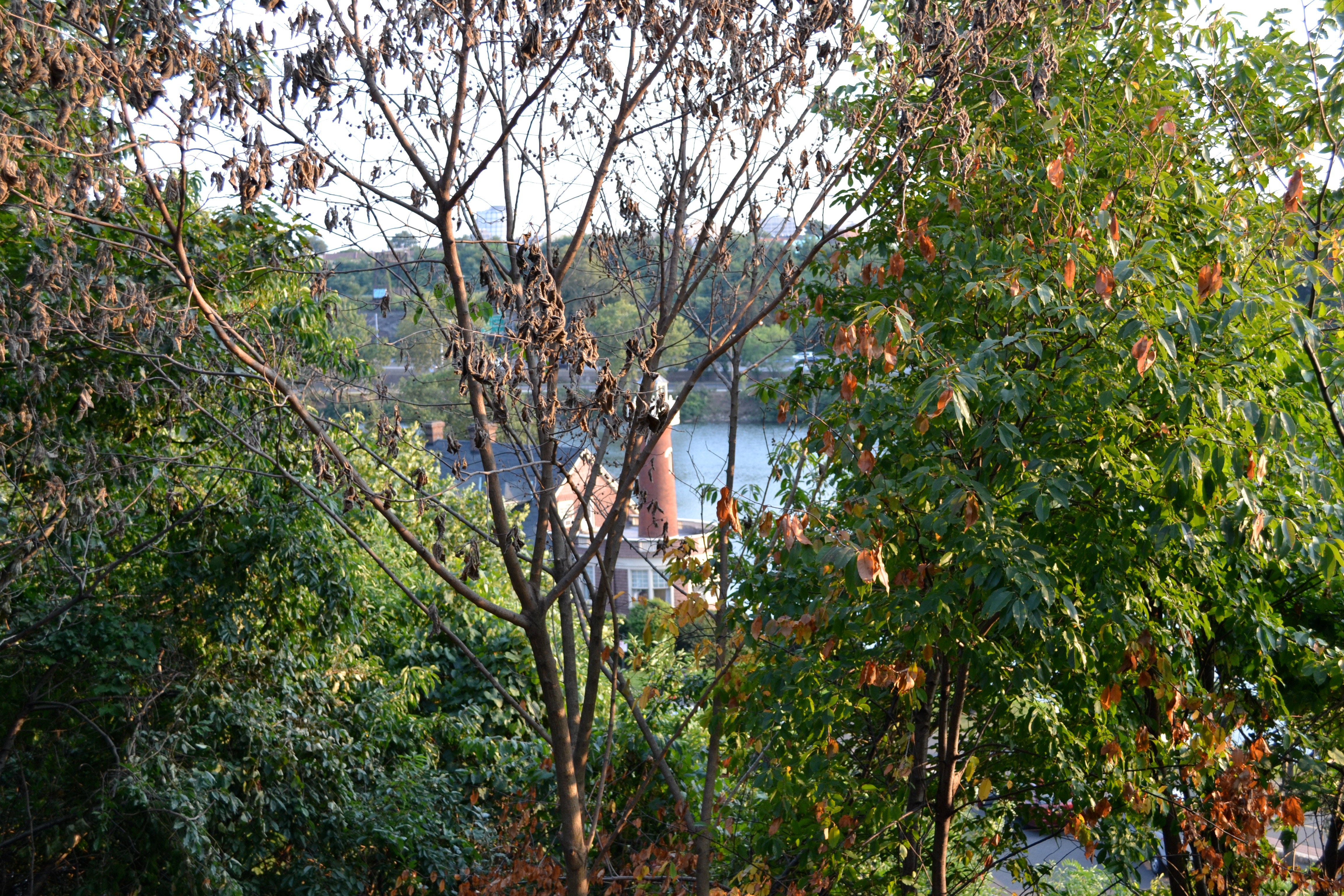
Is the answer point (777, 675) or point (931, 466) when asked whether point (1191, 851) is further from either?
point (931, 466)

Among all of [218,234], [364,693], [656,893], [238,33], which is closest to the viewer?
[238,33]

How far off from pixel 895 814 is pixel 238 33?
12.1ft

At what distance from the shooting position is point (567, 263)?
3039mm

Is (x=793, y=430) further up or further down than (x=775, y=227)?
further down

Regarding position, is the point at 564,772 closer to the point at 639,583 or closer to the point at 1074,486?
the point at 1074,486

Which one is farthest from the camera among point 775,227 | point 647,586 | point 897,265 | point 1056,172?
point 647,586

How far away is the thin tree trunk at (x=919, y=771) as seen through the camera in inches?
170

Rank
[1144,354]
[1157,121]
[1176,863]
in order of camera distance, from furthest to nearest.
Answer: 1. [1176,863]
2. [1157,121]
3. [1144,354]

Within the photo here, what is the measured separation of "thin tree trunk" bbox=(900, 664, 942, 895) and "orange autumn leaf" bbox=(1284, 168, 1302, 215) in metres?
2.30

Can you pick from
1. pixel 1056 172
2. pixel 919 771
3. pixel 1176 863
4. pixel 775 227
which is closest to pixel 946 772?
pixel 919 771

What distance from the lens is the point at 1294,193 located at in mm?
2680

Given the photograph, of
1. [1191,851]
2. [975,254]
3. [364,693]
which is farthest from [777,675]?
[364,693]

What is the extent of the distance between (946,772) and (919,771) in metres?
0.24

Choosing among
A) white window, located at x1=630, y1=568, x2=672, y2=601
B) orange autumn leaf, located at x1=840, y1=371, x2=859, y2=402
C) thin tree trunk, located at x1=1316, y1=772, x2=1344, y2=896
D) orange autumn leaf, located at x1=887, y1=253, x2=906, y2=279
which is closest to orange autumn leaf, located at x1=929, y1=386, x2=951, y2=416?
orange autumn leaf, located at x1=840, y1=371, x2=859, y2=402
